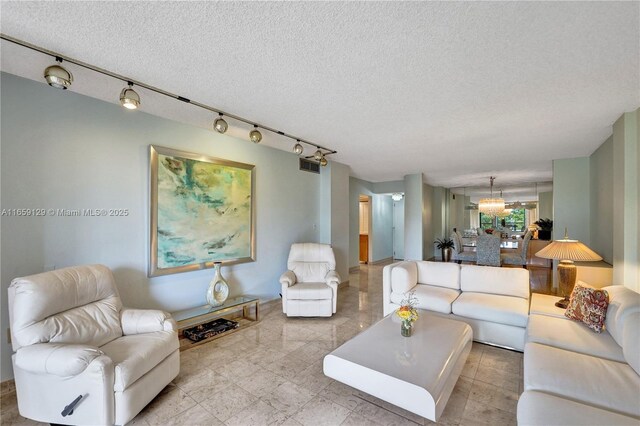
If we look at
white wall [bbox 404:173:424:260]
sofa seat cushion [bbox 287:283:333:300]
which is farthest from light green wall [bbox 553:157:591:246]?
sofa seat cushion [bbox 287:283:333:300]

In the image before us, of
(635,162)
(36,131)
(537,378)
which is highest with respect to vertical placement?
(36,131)

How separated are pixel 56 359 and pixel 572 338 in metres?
3.71

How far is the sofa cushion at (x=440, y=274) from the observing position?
11.8ft

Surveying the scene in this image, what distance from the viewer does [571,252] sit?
105 inches

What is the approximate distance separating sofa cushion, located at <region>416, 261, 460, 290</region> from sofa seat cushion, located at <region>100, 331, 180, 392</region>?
10.5ft

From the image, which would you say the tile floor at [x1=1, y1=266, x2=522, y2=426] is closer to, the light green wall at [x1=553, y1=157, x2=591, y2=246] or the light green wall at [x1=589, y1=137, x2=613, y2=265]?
the light green wall at [x1=589, y1=137, x2=613, y2=265]

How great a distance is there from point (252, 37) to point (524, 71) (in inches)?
81.1

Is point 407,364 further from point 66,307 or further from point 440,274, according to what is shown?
point 66,307

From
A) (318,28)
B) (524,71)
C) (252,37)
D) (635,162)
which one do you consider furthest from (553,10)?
(635,162)

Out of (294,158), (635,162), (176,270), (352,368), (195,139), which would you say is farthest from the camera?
(294,158)

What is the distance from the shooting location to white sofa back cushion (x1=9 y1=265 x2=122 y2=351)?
1.77 metres

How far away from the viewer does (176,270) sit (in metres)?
3.11

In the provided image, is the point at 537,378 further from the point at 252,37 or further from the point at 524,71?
the point at 252,37

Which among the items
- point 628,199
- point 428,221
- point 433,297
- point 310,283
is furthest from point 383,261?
point 628,199
